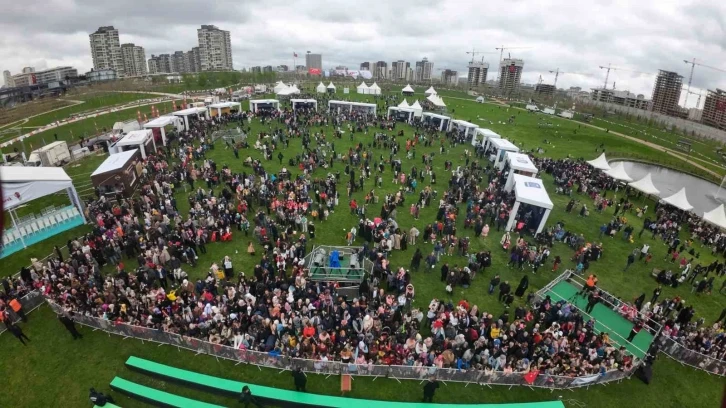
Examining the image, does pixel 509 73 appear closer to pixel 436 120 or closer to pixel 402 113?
pixel 402 113

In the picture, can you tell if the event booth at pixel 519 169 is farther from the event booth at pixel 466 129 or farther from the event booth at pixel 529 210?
the event booth at pixel 466 129

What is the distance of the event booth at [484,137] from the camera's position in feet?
112

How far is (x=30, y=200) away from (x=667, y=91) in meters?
143

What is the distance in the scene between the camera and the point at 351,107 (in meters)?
46.8

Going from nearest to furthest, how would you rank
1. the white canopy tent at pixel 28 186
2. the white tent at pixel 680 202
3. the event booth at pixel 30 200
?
the white canopy tent at pixel 28 186 → the event booth at pixel 30 200 → the white tent at pixel 680 202

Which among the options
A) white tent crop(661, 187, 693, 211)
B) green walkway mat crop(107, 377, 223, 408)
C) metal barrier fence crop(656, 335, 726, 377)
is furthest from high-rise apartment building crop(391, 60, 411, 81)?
green walkway mat crop(107, 377, 223, 408)

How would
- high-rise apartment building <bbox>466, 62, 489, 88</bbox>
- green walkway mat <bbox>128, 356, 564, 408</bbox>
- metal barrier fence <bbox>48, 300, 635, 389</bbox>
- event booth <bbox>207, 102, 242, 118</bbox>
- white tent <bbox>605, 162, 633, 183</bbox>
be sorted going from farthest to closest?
high-rise apartment building <bbox>466, 62, 489, 88</bbox> → event booth <bbox>207, 102, 242, 118</bbox> → white tent <bbox>605, 162, 633, 183</bbox> → metal barrier fence <bbox>48, 300, 635, 389</bbox> → green walkway mat <bbox>128, 356, 564, 408</bbox>

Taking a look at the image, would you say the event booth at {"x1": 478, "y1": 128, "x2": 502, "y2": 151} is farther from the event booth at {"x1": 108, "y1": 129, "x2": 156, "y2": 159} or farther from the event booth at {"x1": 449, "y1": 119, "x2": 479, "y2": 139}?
the event booth at {"x1": 108, "y1": 129, "x2": 156, "y2": 159}

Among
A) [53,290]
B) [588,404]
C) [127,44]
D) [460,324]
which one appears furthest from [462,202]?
[127,44]

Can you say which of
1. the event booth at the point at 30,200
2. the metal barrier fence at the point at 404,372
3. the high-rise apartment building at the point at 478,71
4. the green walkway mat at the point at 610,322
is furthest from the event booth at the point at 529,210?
the high-rise apartment building at the point at 478,71

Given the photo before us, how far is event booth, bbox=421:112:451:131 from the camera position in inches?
1677

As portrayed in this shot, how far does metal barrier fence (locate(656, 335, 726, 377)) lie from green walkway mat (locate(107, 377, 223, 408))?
1533 cm

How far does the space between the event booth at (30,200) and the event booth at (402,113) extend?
33.5 meters

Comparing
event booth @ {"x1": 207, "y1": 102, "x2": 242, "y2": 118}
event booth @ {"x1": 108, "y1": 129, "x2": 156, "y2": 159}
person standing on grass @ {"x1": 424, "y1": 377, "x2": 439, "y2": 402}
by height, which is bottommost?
person standing on grass @ {"x1": 424, "y1": 377, "x2": 439, "y2": 402}
